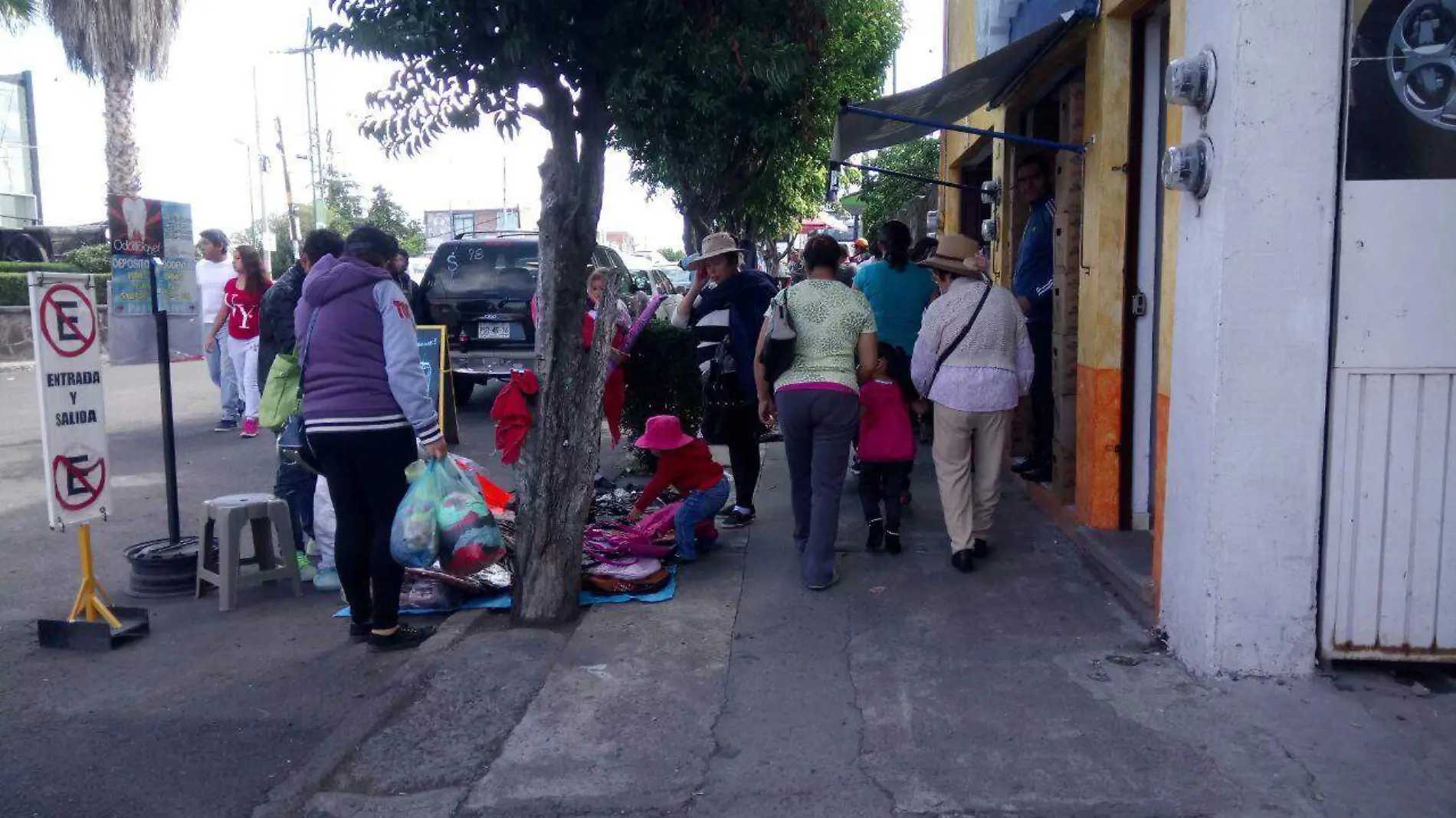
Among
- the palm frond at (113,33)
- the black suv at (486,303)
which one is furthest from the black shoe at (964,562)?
the palm frond at (113,33)

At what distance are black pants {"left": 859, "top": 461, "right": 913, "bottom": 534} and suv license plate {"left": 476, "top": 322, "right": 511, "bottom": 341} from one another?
6567mm

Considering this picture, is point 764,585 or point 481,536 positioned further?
point 764,585

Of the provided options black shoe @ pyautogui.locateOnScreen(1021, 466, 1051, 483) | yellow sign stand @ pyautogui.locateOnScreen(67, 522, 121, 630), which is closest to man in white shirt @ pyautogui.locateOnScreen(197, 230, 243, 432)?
yellow sign stand @ pyautogui.locateOnScreen(67, 522, 121, 630)

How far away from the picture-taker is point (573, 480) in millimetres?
5113

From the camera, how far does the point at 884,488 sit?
20.6 ft

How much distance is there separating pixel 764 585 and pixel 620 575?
2.40 ft

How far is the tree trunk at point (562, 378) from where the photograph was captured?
4984 millimetres

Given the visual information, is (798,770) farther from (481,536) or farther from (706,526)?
(706,526)

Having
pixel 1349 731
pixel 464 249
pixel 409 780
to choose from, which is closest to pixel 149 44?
pixel 464 249

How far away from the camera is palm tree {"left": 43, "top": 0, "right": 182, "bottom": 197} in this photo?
20844 mm

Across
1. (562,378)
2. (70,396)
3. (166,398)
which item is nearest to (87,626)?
(70,396)

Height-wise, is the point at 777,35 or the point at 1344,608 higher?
the point at 777,35

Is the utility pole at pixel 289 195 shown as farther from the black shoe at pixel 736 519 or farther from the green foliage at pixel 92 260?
the black shoe at pixel 736 519

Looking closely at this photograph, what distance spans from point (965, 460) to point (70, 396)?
4393 millimetres
